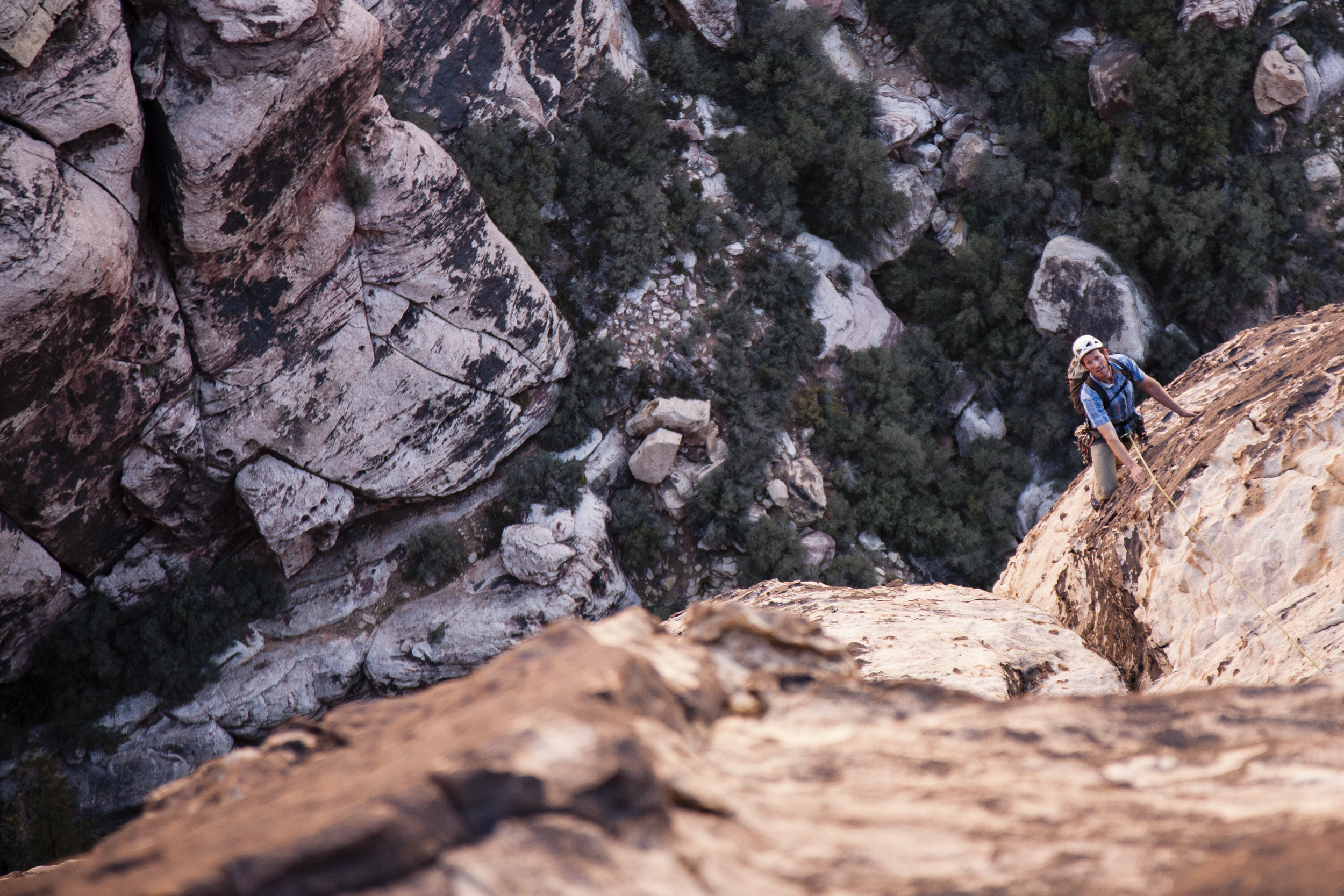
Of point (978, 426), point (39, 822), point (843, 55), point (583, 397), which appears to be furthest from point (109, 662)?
point (843, 55)

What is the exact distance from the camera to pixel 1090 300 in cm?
1384

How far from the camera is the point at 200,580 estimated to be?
1101cm

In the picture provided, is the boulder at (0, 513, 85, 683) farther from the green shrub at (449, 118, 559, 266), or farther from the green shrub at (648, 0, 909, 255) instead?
the green shrub at (648, 0, 909, 255)

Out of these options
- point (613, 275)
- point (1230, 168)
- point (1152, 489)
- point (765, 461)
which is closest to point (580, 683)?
point (1152, 489)

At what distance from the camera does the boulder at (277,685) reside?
11.0 metres

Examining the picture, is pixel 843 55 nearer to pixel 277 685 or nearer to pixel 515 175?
pixel 515 175

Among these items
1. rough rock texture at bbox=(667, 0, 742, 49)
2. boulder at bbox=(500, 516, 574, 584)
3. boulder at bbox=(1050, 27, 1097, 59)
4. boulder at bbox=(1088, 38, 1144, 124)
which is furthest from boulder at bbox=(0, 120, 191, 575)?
boulder at bbox=(1050, 27, 1097, 59)

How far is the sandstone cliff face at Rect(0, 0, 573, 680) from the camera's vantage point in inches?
305

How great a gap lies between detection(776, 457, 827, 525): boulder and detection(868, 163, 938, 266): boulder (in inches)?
203

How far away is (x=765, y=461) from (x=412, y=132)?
25.2 ft

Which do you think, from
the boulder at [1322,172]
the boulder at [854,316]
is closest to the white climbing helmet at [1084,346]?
the boulder at [854,316]

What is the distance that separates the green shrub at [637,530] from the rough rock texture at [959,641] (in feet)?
17.7

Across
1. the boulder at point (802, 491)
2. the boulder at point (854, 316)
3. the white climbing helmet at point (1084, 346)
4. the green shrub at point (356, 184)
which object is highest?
the green shrub at point (356, 184)

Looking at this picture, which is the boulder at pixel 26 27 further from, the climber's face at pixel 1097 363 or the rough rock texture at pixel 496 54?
the climber's face at pixel 1097 363
